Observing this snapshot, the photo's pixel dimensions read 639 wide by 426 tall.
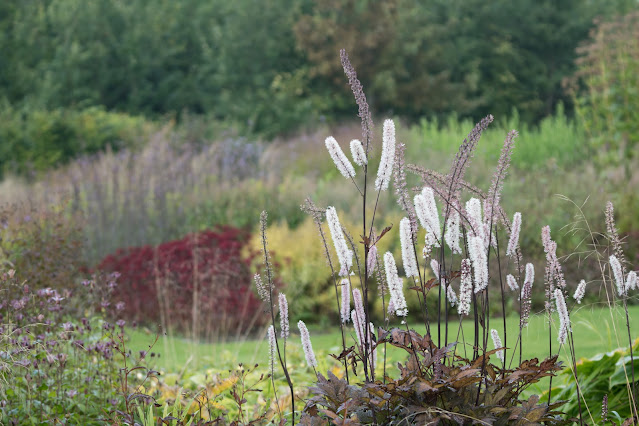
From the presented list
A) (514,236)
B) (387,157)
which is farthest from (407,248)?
(514,236)

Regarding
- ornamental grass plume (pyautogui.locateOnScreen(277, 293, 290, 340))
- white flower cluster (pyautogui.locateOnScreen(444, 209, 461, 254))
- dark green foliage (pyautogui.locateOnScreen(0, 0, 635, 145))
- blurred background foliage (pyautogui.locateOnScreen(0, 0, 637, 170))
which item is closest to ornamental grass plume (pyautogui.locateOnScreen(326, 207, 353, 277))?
ornamental grass plume (pyautogui.locateOnScreen(277, 293, 290, 340))

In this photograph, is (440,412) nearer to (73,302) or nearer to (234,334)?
(73,302)

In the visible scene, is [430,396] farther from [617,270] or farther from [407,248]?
[617,270]

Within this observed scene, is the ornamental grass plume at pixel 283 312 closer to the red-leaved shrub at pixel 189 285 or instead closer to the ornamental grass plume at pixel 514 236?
the ornamental grass plume at pixel 514 236

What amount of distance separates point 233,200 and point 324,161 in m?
3.63

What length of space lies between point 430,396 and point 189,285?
549 centimetres

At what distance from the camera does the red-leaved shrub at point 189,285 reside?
749 cm

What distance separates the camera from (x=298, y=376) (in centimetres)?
497

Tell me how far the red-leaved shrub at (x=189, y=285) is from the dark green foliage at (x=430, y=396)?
4798mm

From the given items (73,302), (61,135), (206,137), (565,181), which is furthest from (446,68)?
(73,302)

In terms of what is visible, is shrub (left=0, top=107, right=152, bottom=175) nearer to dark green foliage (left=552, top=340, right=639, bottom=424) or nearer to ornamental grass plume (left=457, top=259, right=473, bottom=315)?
dark green foliage (left=552, top=340, right=639, bottom=424)

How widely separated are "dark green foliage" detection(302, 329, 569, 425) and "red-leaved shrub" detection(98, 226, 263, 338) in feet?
15.7

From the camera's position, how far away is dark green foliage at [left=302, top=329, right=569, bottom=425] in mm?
2354

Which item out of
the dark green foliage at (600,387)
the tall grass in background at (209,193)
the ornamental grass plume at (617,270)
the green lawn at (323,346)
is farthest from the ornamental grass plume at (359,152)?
the tall grass in background at (209,193)
